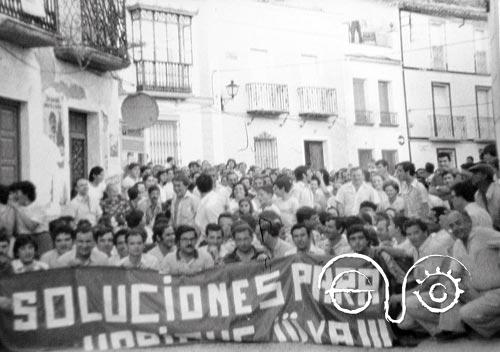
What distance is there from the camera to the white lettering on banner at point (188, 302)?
8328mm

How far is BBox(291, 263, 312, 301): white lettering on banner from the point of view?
8.25 metres

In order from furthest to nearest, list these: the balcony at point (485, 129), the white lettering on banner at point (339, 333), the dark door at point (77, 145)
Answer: the balcony at point (485, 129) < the dark door at point (77, 145) < the white lettering on banner at point (339, 333)

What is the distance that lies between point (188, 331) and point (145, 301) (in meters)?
0.49

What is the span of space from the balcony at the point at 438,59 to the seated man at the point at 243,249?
8930 mm

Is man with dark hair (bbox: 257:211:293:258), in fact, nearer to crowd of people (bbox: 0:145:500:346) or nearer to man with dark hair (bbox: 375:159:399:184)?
crowd of people (bbox: 0:145:500:346)

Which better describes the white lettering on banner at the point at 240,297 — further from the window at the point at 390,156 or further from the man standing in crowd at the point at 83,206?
the window at the point at 390,156

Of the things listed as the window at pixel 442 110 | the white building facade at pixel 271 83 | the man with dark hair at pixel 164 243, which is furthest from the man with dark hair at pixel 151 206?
the window at pixel 442 110

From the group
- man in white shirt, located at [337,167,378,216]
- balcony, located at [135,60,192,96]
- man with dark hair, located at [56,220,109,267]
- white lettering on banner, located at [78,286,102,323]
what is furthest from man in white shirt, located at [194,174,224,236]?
balcony, located at [135,60,192,96]

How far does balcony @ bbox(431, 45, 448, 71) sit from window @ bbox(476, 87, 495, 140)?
1.11m

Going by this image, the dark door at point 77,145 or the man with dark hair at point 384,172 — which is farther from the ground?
the dark door at point 77,145

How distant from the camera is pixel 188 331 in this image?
8289 mm

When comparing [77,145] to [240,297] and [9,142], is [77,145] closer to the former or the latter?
[9,142]

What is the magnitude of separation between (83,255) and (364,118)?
Answer: 345 inches

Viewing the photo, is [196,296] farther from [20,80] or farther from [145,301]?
[20,80]
